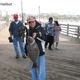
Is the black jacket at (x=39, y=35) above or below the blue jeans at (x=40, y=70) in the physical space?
above

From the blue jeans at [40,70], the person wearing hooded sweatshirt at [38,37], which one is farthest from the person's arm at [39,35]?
the blue jeans at [40,70]

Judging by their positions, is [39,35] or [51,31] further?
[51,31]

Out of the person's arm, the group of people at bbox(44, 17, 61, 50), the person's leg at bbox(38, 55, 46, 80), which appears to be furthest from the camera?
the group of people at bbox(44, 17, 61, 50)

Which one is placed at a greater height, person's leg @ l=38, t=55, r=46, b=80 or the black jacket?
the black jacket

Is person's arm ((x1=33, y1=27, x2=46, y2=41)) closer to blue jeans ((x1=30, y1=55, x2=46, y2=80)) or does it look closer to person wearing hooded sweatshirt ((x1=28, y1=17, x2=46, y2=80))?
person wearing hooded sweatshirt ((x1=28, y1=17, x2=46, y2=80))

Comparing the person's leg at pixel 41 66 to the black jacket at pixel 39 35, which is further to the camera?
the person's leg at pixel 41 66

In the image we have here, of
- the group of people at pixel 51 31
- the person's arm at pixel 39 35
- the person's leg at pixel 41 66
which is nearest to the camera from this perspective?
the person's arm at pixel 39 35

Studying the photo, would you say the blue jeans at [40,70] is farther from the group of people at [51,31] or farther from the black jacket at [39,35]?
the group of people at [51,31]

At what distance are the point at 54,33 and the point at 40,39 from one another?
5.28 meters

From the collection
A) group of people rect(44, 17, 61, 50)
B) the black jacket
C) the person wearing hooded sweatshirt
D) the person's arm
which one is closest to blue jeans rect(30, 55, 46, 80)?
the person wearing hooded sweatshirt

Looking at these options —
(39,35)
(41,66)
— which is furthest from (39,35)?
(41,66)

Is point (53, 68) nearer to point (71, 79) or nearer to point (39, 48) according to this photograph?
point (71, 79)

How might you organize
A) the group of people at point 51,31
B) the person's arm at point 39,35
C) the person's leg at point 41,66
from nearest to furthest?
the person's arm at point 39,35 < the person's leg at point 41,66 < the group of people at point 51,31

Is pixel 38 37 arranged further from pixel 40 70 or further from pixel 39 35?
pixel 40 70
